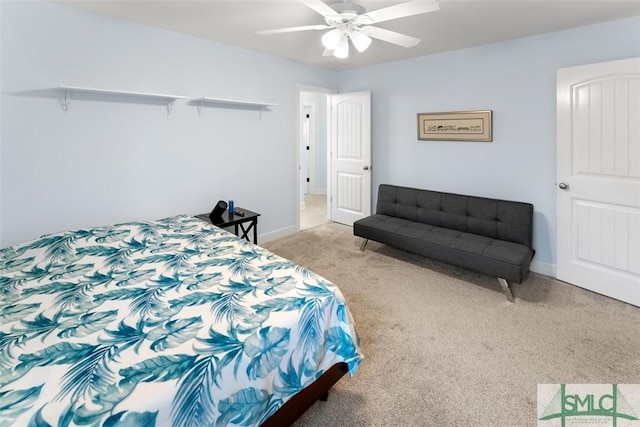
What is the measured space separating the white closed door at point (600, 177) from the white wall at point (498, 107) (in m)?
0.21

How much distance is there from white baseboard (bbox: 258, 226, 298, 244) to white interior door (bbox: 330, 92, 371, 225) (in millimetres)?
962

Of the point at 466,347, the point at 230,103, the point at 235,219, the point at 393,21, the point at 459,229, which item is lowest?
the point at 466,347

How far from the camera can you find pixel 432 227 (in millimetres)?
3709

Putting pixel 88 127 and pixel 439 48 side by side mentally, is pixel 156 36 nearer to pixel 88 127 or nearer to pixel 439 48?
pixel 88 127

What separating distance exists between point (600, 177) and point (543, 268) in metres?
1.02

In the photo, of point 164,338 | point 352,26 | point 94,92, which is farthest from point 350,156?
point 164,338

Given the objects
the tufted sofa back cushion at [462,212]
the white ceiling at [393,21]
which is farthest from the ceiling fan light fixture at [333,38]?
the tufted sofa back cushion at [462,212]

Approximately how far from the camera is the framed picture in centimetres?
360

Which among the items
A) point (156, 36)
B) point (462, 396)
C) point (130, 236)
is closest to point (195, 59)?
point (156, 36)

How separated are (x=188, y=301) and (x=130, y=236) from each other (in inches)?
48.5

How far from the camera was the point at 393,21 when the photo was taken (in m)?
2.83

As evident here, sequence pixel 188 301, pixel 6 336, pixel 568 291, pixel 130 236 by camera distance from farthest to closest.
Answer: pixel 568 291
pixel 130 236
pixel 188 301
pixel 6 336

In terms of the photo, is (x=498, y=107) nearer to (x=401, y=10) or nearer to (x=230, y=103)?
(x=401, y=10)

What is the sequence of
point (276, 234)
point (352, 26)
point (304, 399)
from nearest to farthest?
point (304, 399)
point (352, 26)
point (276, 234)
